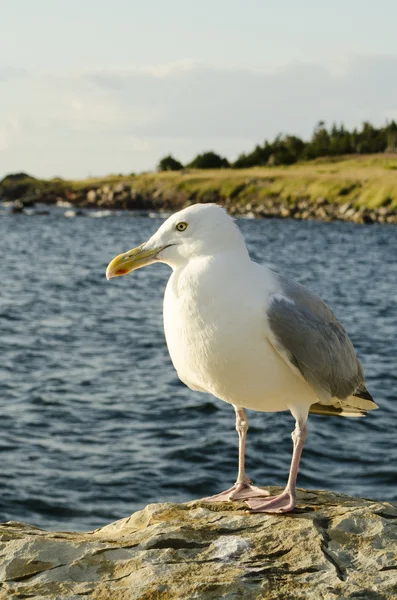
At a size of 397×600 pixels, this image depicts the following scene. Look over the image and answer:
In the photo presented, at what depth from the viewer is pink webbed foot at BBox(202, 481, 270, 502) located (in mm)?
5945

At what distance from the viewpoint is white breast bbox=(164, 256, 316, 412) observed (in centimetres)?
520

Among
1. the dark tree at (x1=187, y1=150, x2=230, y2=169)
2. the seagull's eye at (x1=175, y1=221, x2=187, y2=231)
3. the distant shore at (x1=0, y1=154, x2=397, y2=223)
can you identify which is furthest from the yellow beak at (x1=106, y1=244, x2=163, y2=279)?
the dark tree at (x1=187, y1=150, x2=230, y2=169)

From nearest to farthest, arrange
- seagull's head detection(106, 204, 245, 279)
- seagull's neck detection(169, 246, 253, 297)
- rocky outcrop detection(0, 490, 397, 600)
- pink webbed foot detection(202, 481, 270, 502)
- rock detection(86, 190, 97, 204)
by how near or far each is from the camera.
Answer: rocky outcrop detection(0, 490, 397, 600) < seagull's neck detection(169, 246, 253, 297) < seagull's head detection(106, 204, 245, 279) < pink webbed foot detection(202, 481, 270, 502) < rock detection(86, 190, 97, 204)

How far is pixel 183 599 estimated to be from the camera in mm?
4453

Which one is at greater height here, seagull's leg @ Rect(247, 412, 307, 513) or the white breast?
the white breast

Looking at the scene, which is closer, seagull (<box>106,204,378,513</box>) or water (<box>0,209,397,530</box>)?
seagull (<box>106,204,378,513</box>)

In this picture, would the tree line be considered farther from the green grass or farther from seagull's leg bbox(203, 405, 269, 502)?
seagull's leg bbox(203, 405, 269, 502)

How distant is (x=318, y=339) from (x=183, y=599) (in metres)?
1.94

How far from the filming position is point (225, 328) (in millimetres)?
5191

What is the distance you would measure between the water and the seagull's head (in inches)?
236

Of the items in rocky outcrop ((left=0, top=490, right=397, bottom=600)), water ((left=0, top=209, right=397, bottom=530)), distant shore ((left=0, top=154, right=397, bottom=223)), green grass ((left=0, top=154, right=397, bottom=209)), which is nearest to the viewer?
rocky outcrop ((left=0, top=490, right=397, bottom=600))

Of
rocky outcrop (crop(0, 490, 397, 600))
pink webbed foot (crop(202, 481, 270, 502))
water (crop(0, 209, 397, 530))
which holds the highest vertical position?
rocky outcrop (crop(0, 490, 397, 600))

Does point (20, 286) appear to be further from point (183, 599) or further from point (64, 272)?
point (183, 599)

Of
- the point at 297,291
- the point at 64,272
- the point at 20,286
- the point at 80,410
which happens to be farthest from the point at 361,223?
the point at 297,291
